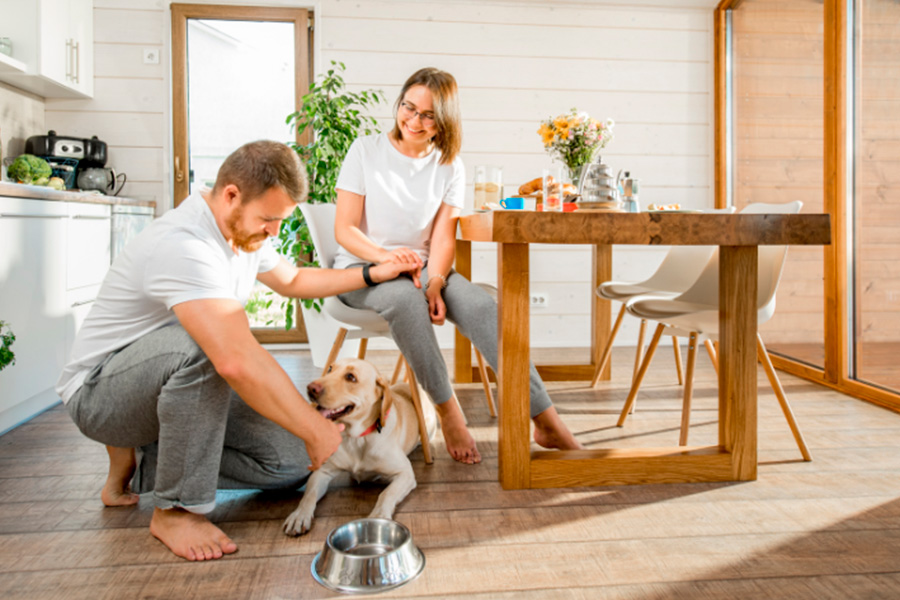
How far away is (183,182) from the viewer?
12.9ft

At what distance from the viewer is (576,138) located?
237cm

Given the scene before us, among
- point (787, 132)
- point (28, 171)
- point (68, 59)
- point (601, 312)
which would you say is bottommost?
point (601, 312)

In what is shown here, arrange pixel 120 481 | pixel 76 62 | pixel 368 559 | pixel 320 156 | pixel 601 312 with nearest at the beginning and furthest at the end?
1. pixel 368 559
2. pixel 120 481
3. pixel 601 312
4. pixel 320 156
5. pixel 76 62

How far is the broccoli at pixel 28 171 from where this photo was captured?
3016 millimetres

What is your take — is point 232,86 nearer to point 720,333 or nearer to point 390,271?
point 390,271

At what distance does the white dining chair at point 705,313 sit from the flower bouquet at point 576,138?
52 centimetres

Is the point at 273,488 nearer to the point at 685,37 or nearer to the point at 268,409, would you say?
the point at 268,409

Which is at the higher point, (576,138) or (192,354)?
(576,138)

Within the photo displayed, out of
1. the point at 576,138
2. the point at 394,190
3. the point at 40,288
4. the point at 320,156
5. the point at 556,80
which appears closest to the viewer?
the point at 394,190

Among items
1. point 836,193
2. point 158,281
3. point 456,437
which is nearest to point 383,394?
point 456,437

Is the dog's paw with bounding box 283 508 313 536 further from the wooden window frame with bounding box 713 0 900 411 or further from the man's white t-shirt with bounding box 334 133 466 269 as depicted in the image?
the wooden window frame with bounding box 713 0 900 411

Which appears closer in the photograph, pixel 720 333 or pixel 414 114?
pixel 720 333

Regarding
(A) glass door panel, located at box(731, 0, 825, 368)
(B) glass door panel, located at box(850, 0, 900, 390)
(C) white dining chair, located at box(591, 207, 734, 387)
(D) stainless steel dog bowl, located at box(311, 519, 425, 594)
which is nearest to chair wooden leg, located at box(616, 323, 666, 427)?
(C) white dining chair, located at box(591, 207, 734, 387)

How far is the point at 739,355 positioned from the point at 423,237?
1064 millimetres
